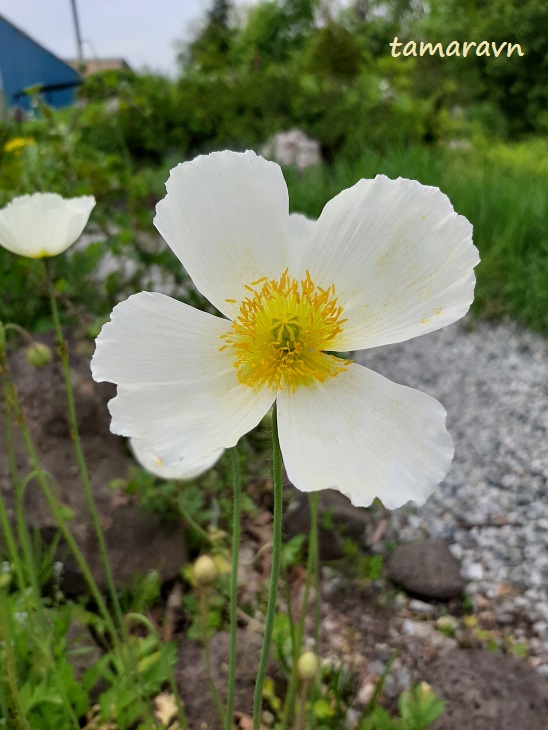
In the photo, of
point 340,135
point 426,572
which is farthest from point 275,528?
point 340,135

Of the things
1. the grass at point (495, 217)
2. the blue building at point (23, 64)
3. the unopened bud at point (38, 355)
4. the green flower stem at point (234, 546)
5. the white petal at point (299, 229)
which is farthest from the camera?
the blue building at point (23, 64)

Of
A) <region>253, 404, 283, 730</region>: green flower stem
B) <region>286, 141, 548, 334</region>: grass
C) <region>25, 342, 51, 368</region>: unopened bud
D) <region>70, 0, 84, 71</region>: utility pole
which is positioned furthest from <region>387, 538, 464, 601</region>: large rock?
<region>70, 0, 84, 71</region>: utility pole

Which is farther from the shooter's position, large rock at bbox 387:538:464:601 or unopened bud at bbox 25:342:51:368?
large rock at bbox 387:538:464:601

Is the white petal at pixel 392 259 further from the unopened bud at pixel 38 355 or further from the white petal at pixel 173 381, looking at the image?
the unopened bud at pixel 38 355

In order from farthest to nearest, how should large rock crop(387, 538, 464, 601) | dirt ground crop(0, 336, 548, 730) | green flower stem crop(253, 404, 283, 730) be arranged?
large rock crop(387, 538, 464, 601) → dirt ground crop(0, 336, 548, 730) → green flower stem crop(253, 404, 283, 730)

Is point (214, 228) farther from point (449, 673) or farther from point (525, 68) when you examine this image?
point (525, 68)

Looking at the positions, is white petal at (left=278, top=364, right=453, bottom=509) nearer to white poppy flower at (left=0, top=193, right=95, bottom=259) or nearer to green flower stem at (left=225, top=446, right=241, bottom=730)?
green flower stem at (left=225, top=446, right=241, bottom=730)

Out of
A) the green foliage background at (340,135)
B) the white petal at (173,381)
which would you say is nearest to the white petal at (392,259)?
the white petal at (173,381)
